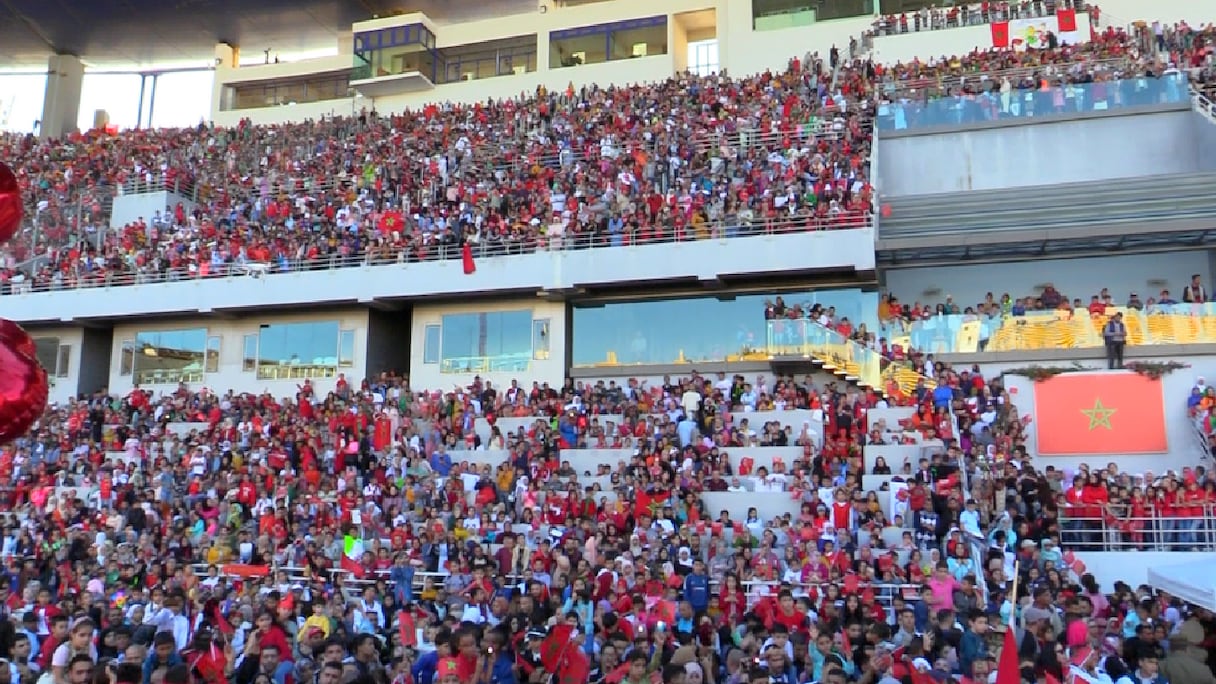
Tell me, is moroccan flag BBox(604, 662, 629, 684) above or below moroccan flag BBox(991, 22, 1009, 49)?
below

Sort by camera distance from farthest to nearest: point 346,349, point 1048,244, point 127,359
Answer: point 127,359 < point 346,349 < point 1048,244

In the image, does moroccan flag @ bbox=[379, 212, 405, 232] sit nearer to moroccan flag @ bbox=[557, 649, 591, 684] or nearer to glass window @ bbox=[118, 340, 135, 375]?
glass window @ bbox=[118, 340, 135, 375]

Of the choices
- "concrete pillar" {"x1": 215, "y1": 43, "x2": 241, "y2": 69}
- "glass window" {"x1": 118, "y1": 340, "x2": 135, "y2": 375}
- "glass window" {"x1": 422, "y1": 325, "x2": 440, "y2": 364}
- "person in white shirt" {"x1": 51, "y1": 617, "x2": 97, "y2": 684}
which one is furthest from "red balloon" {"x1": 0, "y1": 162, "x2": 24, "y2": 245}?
"concrete pillar" {"x1": 215, "y1": 43, "x2": 241, "y2": 69}

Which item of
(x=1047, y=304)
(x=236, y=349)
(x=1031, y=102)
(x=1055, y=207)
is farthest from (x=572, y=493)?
(x=1031, y=102)

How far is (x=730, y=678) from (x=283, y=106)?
37732mm

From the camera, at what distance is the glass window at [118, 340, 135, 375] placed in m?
28.7

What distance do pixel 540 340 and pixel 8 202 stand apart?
23.6 meters

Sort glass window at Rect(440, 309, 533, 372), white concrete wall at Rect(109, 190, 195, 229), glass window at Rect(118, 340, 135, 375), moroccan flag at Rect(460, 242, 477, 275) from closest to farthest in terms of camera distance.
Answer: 1. moroccan flag at Rect(460, 242, 477, 275)
2. glass window at Rect(440, 309, 533, 372)
3. glass window at Rect(118, 340, 135, 375)
4. white concrete wall at Rect(109, 190, 195, 229)

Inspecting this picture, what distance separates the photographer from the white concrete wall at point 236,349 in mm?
26547

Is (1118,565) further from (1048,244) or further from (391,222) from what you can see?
(391,222)

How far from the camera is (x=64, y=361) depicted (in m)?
29.2

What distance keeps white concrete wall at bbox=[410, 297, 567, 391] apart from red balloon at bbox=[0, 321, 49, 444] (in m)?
23.3

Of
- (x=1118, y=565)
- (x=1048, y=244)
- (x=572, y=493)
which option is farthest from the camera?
(x=1048, y=244)

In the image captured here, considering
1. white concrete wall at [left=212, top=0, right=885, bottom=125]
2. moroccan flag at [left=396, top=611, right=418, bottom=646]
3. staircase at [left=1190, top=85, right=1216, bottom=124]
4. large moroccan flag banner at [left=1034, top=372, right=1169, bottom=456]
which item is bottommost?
moroccan flag at [left=396, top=611, right=418, bottom=646]
